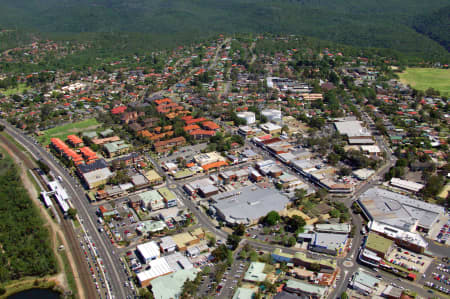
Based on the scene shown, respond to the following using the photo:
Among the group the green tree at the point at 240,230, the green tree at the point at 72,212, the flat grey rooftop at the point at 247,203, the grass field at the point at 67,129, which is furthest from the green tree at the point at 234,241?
the grass field at the point at 67,129

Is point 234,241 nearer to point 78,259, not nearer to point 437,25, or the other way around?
point 78,259

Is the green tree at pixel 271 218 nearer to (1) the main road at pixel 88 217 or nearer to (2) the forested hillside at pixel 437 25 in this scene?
(1) the main road at pixel 88 217

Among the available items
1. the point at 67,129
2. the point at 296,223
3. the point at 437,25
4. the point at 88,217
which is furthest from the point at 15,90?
the point at 437,25

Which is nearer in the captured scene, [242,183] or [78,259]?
[78,259]

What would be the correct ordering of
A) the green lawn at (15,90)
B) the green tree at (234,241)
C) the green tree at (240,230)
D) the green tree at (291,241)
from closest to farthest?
the green tree at (234,241), the green tree at (291,241), the green tree at (240,230), the green lawn at (15,90)

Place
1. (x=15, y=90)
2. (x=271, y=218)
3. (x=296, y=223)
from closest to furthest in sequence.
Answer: (x=296, y=223), (x=271, y=218), (x=15, y=90)

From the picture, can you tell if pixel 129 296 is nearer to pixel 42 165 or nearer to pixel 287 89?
pixel 42 165

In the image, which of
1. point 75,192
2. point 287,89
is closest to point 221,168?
point 75,192

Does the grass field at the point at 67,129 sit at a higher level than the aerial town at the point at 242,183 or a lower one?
lower
